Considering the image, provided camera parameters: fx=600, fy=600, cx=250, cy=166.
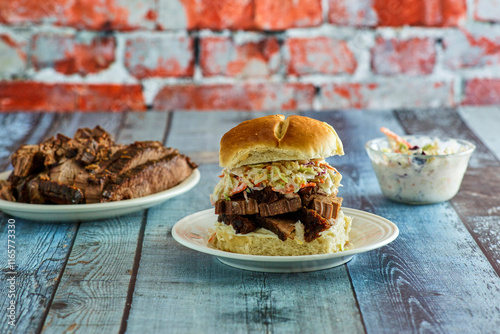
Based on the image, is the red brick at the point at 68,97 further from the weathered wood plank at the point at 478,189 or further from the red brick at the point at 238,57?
the weathered wood plank at the point at 478,189

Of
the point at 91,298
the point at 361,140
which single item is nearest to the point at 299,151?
the point at 91,298

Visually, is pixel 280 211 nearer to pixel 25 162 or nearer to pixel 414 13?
pixel 25 162

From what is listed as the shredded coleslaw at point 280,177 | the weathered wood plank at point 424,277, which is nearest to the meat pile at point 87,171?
the shredded coleslaw at point 280,177

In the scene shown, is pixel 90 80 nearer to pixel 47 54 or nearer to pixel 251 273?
pixel 47 54

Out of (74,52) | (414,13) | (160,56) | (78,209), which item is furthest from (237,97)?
(78,209)

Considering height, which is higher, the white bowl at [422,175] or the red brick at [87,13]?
the white bowl at [422,175]

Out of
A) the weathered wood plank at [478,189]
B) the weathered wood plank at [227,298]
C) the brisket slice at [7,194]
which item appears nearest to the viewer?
the weathered wood plank at [227,298]
